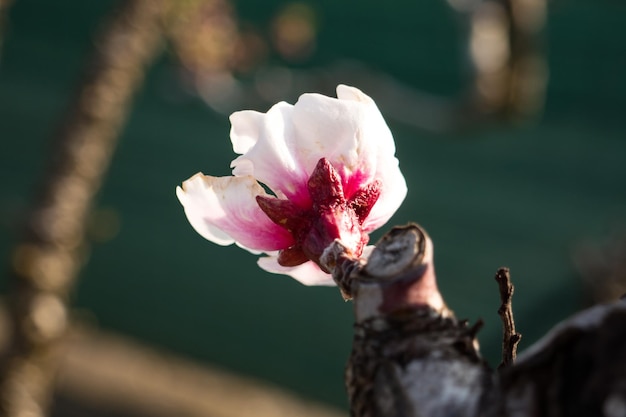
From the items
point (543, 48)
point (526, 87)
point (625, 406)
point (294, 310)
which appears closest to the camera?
point (625, 406)

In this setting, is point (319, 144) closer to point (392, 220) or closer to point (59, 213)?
point (59, 213)

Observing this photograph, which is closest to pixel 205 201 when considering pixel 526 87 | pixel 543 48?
pixel 526 87

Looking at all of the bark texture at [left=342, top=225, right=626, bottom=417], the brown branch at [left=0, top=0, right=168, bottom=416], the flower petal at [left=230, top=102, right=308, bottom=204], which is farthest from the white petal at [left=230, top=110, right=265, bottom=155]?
the brown branch at [left=0, top=0, right=168, bottom=416]

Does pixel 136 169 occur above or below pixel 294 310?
above

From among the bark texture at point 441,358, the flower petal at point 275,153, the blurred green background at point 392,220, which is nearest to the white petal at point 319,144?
the flower petal at point 275,153

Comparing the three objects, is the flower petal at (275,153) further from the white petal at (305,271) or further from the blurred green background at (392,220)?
the blurred green background at (392,220)

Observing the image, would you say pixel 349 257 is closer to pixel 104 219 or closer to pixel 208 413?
pixel 104 219

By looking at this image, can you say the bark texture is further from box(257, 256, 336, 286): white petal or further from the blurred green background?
the blurred green background
